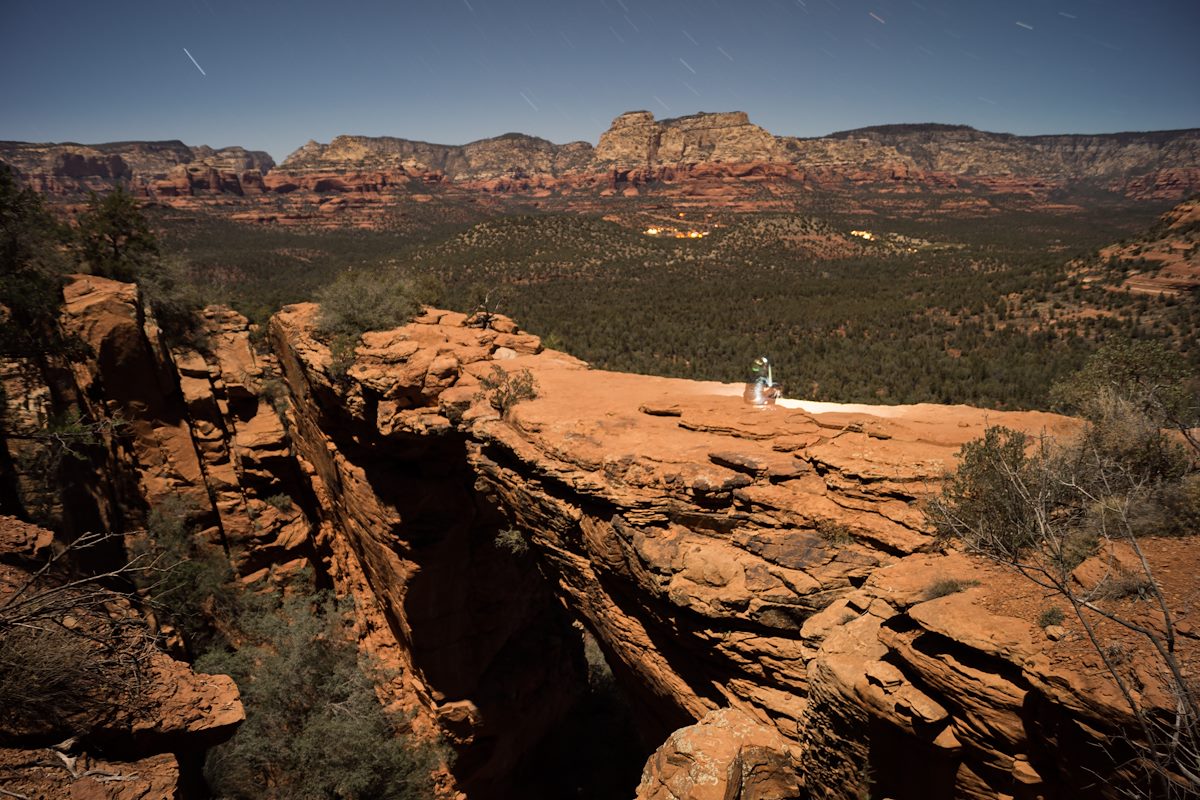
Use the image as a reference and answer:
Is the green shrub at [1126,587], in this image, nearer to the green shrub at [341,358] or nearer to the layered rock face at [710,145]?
the green shrub at [341,358]

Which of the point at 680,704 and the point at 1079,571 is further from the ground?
the point at 1079,571

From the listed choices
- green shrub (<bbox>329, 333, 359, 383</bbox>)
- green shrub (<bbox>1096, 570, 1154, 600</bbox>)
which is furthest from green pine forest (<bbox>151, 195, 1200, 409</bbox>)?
green shrub (<bbox>1096, 570, 1154, 600</bbox>)

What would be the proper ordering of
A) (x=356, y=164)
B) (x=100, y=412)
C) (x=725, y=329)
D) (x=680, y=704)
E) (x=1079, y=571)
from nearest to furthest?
1. (x=1079, y=571)
2. (x=680, y=704)
3. (x=100, y=412)
4. (x=725, y=329)
5. (x=356, y=164)

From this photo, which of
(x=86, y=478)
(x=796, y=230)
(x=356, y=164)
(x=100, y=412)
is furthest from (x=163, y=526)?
(x=356, y=164)

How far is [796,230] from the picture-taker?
286ft

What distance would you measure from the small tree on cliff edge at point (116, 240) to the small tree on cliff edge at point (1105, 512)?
24.0 metres

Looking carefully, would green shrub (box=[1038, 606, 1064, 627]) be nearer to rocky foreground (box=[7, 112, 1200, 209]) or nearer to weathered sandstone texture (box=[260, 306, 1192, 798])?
weathered sandstone texture (box=[260, 306, 1192, 798])

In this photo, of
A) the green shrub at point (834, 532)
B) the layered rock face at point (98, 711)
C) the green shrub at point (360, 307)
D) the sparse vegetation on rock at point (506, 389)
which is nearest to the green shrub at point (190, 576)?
the green shrub at point (360, 307)

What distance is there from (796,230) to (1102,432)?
89.5 metres

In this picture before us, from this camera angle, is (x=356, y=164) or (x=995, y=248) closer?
(x=995, y=248)

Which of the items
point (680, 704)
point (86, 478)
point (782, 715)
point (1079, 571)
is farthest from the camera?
point (86, 478)

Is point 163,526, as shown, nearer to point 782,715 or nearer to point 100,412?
point 100,412

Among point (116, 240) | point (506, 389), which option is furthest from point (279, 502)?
point (116, 240)

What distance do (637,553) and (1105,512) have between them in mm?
5053
